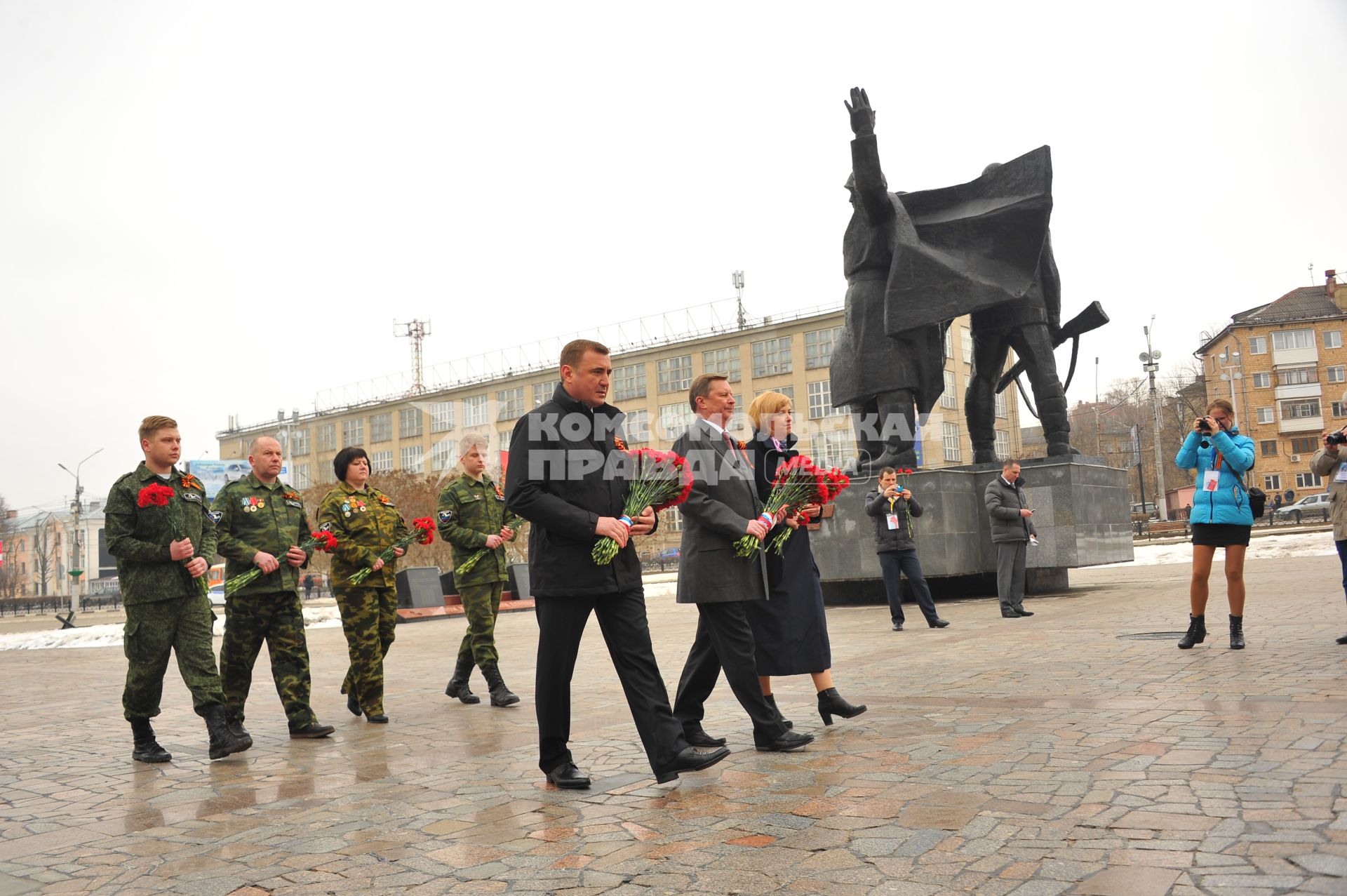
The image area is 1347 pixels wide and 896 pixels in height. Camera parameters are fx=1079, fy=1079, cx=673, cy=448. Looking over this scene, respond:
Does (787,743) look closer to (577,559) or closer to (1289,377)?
(577,559)

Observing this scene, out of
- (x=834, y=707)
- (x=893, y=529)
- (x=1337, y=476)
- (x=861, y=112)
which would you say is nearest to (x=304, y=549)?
(x=834, y=707)

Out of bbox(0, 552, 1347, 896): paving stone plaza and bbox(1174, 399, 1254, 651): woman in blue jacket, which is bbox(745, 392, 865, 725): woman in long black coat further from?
bbox(1174, 399, 1254, 651): woman in blue jacket

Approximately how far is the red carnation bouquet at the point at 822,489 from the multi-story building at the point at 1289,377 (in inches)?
3065

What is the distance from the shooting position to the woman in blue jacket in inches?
313

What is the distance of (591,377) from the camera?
496cm

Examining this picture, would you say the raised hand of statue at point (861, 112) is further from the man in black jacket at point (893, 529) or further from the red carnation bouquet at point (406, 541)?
the red carnation bouquet at point (406, 541)

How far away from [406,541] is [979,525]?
10191 millimetres

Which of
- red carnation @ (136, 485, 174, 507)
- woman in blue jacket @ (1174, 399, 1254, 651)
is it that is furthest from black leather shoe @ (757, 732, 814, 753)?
woman in blue jacket @ (1174, 399, 1254, 651)

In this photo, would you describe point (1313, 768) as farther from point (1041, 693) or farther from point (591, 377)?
point (591, 377)

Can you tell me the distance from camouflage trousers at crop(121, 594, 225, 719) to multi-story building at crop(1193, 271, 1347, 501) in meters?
79.4

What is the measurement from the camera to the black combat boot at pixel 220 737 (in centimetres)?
625

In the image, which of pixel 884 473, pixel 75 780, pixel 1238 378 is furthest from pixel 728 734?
pixel 1238 378

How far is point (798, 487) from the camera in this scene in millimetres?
5801

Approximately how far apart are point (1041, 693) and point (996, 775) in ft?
7.36
